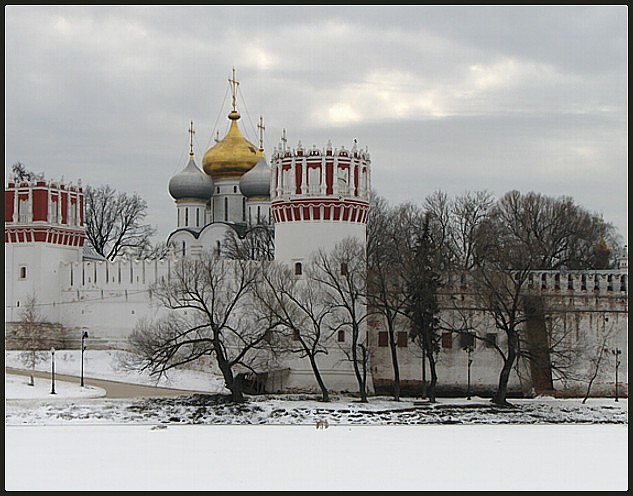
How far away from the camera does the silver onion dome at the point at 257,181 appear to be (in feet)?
120

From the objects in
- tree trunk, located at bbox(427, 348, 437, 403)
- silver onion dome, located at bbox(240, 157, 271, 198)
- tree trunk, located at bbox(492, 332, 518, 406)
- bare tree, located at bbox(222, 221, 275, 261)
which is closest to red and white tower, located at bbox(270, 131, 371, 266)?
tree trunk, located at bbox(427, 348, 437, 403)

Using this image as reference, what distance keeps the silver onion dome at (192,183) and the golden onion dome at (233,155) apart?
407 mm

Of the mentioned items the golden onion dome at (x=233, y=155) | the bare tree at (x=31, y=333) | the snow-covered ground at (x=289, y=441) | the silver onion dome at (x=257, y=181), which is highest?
the golden onion dome at (x=233, y=155)

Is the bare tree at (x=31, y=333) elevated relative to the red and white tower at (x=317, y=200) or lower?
lower

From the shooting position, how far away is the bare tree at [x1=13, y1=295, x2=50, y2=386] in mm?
28422

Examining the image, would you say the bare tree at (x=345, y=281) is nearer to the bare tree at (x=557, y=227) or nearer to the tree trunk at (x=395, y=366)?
the tree trunk at (x=395, y=366)

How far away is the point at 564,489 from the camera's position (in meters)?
13.7

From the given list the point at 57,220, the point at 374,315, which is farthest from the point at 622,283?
the point at 57,220

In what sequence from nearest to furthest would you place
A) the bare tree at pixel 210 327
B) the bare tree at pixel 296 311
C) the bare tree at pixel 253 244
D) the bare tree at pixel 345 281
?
the bare tree at pixel 210 327 < the bare tree at pixel 296 311 < the bare tree at pixel 345 281 < the bare tree at pixel 253 244

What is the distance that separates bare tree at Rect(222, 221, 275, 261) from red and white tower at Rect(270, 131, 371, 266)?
800cm

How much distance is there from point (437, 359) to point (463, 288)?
6.15ft

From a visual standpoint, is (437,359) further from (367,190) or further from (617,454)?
(617,454)

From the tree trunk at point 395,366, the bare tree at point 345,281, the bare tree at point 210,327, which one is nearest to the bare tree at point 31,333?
the bare tree at point 210,327

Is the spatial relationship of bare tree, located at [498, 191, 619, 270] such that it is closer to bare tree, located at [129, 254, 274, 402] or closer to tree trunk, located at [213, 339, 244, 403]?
bare tree, located at [129, 254, 274, 402]
